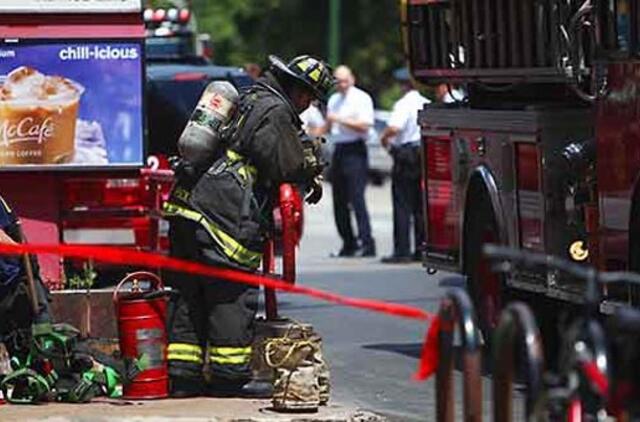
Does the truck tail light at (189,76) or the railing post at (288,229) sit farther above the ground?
the truck tail light at (189,76)

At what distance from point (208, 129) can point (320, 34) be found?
144 ft

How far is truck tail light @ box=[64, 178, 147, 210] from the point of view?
14105 mm

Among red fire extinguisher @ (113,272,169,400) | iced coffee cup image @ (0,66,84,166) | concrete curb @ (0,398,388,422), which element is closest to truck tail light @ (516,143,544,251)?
concrete curb @ (0,398,388,422)

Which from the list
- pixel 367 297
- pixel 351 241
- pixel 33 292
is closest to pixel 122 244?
pixel 367 297

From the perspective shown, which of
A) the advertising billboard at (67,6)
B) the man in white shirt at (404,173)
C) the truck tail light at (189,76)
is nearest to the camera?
the advertising billboard at (67,6)

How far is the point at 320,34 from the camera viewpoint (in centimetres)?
5375

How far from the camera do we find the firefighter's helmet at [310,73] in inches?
412

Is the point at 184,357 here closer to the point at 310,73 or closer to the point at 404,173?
the point at 310,73

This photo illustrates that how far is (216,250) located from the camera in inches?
399

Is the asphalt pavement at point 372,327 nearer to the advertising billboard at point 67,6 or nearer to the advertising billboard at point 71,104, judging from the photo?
the advertising billboard at point 71,104

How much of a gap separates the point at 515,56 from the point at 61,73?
276cm

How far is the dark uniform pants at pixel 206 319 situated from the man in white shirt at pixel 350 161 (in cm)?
1017

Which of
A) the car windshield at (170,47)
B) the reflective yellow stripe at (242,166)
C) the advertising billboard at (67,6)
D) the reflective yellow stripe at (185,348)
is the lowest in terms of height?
the reflective yellow stripe at (185,348)

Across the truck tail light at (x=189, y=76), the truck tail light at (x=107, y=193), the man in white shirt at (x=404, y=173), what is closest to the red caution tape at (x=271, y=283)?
the truck tail light at (x=107, y=193)
